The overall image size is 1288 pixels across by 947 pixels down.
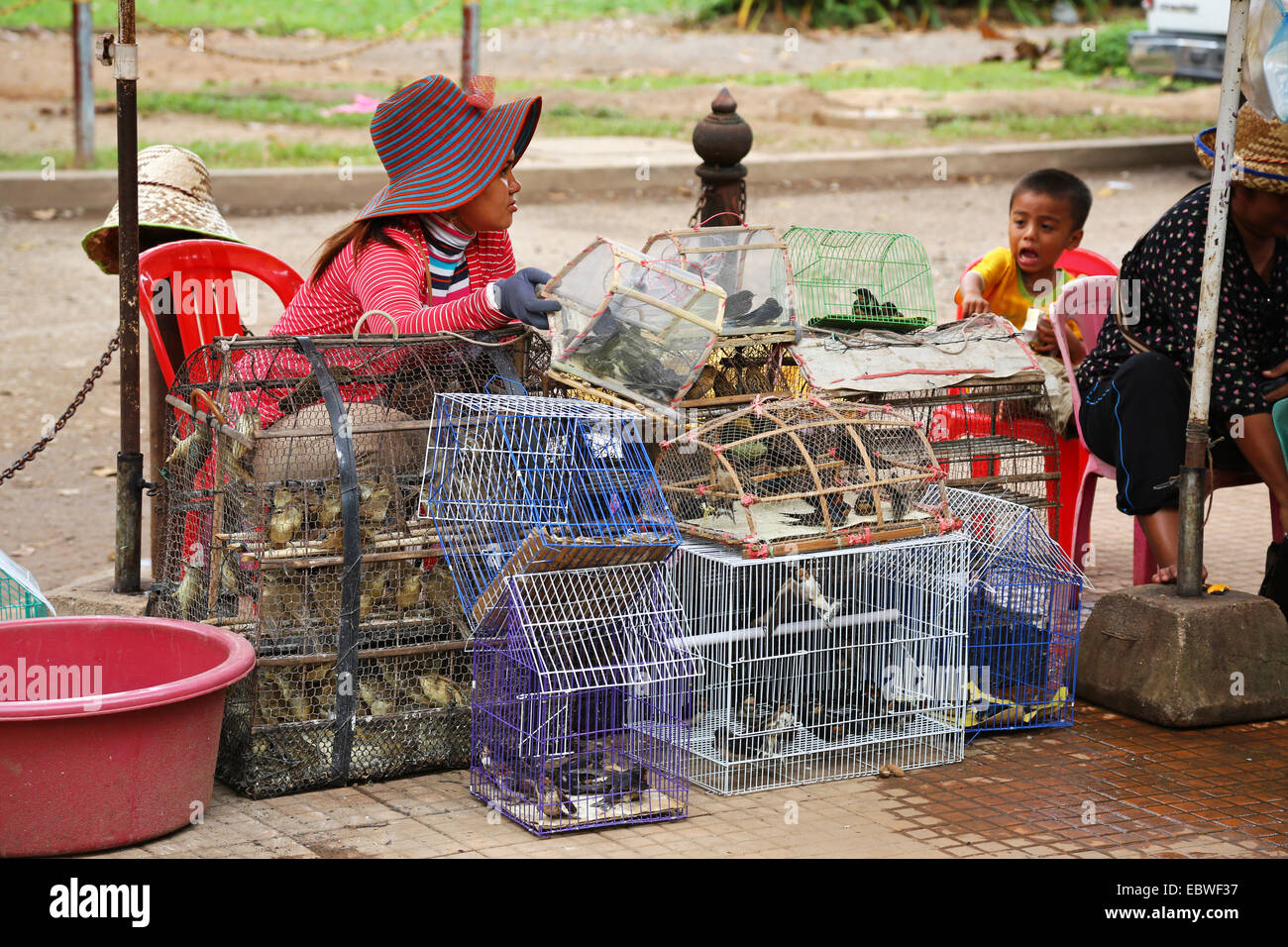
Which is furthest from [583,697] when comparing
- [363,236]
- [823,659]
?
[363,236]

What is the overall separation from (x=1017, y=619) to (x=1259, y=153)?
163 cm

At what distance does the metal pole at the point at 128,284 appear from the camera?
15.8ft

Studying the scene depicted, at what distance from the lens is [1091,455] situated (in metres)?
5.62

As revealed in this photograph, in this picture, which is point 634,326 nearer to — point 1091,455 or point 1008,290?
point 1091,455

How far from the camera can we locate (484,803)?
4129 millimetres

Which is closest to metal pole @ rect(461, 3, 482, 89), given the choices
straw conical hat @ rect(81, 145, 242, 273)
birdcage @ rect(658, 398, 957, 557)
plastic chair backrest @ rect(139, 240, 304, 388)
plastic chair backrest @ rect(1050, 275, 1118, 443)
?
straw conical hat @ rect(81, 145, 242, 273)

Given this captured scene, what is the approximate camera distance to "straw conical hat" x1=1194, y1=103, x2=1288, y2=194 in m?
4.88

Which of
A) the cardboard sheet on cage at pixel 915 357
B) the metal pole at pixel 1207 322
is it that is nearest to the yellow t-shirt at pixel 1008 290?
the cardboard sheet on cage at pixel 915 357

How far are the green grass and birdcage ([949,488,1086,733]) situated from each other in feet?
62.2

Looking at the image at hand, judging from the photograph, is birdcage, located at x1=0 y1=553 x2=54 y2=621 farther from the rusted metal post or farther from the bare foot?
the bare foot

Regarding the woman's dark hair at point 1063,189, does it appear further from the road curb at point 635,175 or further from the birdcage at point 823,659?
the road curb at point 635,175
